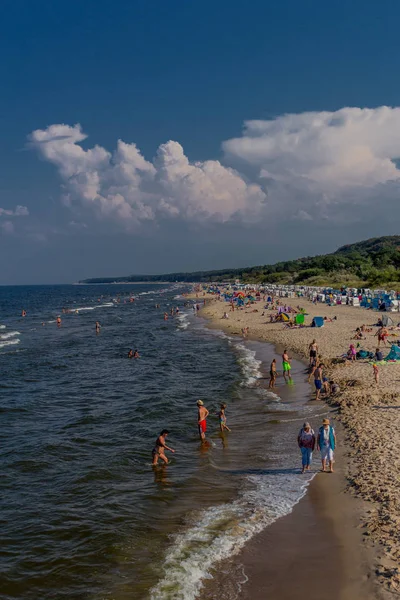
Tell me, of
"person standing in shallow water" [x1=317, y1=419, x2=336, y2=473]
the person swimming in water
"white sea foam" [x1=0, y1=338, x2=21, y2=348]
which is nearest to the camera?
"person standing in shallow water" [x1=317, y1=419, x2=336, y2=473]

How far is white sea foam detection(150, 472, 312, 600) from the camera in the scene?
7184 millimetres

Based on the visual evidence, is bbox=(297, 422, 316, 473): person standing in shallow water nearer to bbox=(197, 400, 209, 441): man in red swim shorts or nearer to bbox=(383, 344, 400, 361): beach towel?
bbox=(197, 400, 209, 441): man in red swim shorts

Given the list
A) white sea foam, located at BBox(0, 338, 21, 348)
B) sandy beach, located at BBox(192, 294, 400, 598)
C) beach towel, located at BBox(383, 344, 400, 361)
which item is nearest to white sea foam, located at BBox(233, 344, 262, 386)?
sandy beach, located at BBox(192, 294, 400, 598)

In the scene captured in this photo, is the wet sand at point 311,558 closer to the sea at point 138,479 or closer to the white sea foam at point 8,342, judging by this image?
the sea at point 138,479

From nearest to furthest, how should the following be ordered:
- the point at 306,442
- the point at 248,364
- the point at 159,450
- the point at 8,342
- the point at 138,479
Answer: the point at 306,442, the point at 138,479, the point at 159,450, the point at 248,364, the point at 8,342

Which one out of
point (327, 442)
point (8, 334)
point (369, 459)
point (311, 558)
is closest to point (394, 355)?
point (369, 459)

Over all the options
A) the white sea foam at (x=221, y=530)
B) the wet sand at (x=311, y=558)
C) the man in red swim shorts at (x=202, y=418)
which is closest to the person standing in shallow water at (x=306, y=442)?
the white sea foam at (x=221, y=530)

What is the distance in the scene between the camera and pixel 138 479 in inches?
454

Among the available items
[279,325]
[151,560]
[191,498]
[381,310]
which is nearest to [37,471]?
[191,498]

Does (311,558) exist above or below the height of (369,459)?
below

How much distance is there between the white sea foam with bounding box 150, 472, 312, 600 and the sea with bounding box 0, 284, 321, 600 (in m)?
0.02

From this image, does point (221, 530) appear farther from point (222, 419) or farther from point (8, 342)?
point (8, 342)

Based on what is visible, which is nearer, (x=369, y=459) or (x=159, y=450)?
(x=369, y=459)

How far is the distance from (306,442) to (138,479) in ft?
14.3
